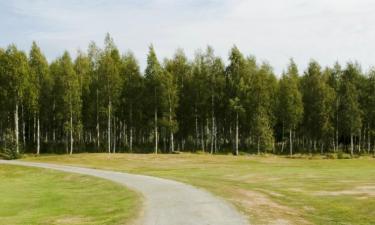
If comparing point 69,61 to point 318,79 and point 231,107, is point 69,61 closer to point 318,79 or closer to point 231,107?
point 231,107

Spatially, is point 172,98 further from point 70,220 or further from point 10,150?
point 70,220

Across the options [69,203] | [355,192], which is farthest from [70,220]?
[355,192]

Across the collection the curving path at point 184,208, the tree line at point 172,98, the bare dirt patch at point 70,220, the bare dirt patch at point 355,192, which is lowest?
the bare dirt patch at point 355,192

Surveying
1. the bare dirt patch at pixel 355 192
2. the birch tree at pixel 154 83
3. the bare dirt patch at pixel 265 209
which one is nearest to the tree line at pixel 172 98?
the birch tree at pixel 154 83

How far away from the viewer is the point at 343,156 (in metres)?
90.4

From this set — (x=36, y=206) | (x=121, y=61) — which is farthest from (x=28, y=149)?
(x=36, y=206)

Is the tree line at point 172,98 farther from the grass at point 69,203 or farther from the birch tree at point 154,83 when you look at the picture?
the grass at point 69,203

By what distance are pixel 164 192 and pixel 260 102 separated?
62.1 meters

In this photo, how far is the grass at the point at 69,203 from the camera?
74.9 ft

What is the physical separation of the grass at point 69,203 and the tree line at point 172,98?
1533 inches

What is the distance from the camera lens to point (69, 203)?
96.2 ft

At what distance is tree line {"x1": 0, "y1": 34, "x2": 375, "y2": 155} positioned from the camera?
284ft

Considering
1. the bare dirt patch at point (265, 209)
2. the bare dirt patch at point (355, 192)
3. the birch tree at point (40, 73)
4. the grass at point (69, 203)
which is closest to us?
the bare dirt patch at point (265, 209)

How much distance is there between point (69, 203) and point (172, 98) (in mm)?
58285
